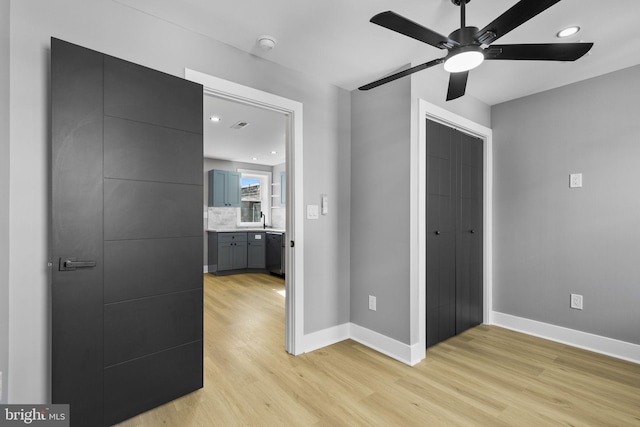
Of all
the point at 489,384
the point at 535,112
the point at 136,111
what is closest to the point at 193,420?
the point at 136,111

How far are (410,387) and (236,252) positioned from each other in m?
4.65

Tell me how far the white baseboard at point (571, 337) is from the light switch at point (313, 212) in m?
2.40

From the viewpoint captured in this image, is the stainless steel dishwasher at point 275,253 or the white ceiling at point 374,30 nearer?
the white ceiling at point 374,30

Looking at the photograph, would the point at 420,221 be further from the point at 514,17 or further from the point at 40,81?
the point at 40,81

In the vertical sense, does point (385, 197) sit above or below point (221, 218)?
above

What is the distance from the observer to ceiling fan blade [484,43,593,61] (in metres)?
1.48

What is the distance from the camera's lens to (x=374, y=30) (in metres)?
2.07

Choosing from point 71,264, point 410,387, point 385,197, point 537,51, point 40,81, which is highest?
point 537,51

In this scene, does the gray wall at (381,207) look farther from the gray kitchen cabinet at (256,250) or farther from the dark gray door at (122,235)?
the gray kitchen cabinet at (256,250)

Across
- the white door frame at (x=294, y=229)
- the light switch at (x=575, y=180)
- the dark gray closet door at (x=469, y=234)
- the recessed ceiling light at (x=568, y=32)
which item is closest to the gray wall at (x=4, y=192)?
the white door frame at (x=294, y=229)

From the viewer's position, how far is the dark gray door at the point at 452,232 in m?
2.80

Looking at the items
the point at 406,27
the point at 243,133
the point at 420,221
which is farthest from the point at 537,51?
the point at 243,133

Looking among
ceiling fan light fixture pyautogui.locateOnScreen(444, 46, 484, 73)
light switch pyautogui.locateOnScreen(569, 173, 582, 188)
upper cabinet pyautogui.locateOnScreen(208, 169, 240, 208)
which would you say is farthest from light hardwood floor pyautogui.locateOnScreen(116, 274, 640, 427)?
upper cabinet pyautogui.locateOnScreen(208, 169, 240, 208)

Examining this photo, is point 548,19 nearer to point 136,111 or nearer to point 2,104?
point 136,111
